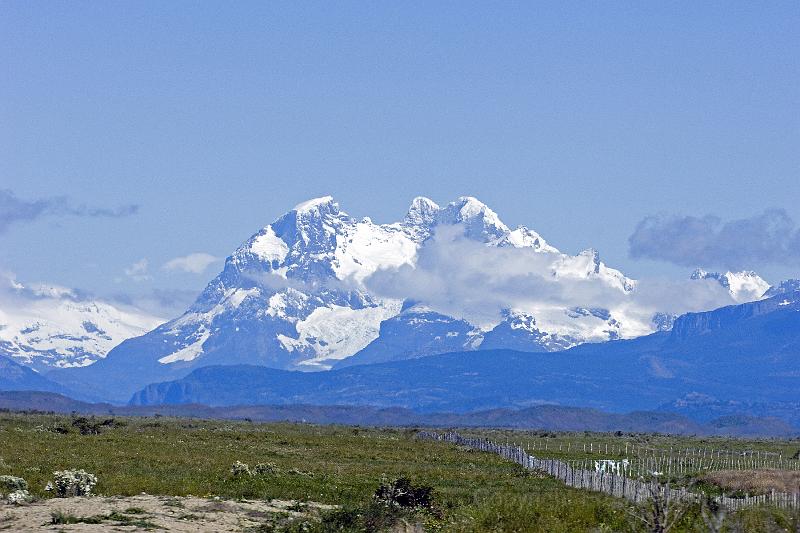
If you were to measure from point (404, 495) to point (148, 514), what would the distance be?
968cm

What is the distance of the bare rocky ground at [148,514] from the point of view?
3925cm

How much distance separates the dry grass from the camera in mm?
58000

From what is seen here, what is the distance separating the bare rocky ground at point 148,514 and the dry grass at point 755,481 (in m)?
20.7

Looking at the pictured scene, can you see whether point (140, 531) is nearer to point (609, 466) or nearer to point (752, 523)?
point (752, 523)

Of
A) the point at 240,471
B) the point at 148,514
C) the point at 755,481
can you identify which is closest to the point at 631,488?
the point at 755,481

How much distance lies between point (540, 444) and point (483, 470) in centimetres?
5460

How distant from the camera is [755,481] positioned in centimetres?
6175

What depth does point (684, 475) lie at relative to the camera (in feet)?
251

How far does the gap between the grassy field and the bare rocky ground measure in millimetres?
1290

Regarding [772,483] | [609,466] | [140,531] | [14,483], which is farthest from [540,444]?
[140,531]

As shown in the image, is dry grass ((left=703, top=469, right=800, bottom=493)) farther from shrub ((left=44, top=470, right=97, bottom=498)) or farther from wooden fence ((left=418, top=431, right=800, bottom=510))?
shrub ((left=44, top=470, right=97, bottom=498))

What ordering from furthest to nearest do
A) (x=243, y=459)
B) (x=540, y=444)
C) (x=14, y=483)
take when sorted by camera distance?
(x=540, y=444) → (x=243, y=459) → (x=14, y=483)

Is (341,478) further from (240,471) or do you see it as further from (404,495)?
(404,495)

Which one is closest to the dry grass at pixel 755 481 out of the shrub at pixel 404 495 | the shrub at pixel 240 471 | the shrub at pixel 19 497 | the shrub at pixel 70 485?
the shrub at pixel 404 495
